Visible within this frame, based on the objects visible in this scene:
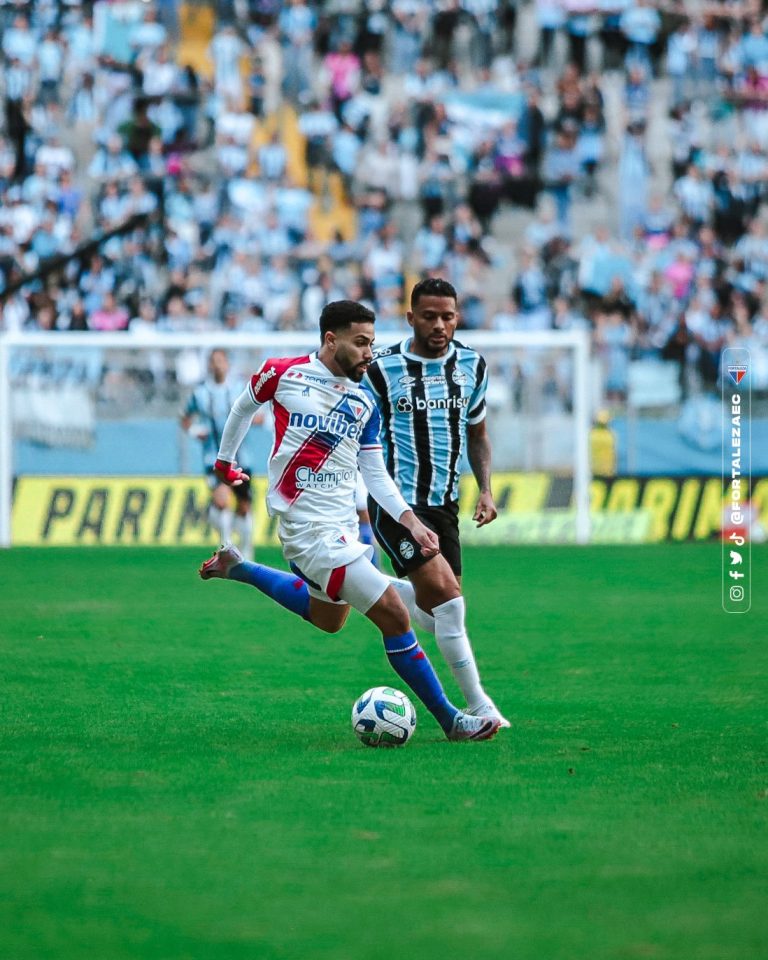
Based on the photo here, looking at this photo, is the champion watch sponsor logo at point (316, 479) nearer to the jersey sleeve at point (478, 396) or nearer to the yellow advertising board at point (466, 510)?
the jersey sleeve at point (478, 396)

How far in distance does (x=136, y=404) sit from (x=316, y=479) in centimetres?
1296

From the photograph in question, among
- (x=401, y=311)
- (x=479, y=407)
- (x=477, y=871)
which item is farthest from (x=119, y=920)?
(x=401, y=311)

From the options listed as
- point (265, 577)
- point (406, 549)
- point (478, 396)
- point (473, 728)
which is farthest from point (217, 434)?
point (473, 728)

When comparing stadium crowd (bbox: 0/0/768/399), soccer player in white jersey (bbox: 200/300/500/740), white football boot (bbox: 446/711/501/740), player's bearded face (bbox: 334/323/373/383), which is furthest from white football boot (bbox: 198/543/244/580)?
stadium crowd (bbox: 0/0/768/399)

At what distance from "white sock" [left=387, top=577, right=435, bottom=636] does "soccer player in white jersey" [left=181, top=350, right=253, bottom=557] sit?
7.76 metres

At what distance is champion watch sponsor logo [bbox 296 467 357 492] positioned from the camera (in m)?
7.13

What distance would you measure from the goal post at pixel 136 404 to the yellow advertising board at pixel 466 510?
160 mm

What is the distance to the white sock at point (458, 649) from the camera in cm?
723

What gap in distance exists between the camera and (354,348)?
7086 mm

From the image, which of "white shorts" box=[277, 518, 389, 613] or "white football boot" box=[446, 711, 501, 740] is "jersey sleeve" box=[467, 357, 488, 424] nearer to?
"white shorts" box=[277, 518, 389, 613]

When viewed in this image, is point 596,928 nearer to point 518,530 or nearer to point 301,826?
point 301,826

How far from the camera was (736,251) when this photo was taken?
23578 millimetres

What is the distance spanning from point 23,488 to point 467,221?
7660mm

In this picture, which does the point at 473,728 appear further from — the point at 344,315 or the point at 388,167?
the point at 388,167
